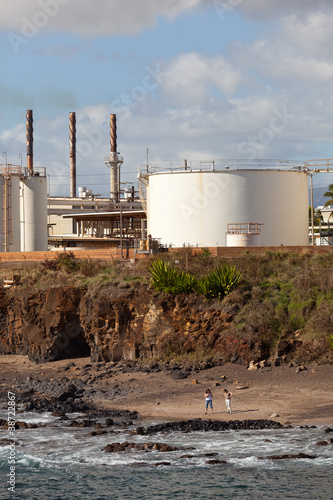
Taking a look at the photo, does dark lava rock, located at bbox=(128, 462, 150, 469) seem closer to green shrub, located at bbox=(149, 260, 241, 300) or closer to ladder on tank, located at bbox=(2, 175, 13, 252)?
green shrub, located at bbox=(149, 260, 241, 300)

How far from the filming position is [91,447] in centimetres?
2480

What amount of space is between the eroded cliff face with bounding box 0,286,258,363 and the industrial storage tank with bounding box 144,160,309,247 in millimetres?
11982

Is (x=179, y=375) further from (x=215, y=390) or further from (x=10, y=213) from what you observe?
(x=10, y=213)

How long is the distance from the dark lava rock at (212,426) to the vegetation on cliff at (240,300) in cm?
687

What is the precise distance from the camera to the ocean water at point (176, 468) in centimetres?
2094

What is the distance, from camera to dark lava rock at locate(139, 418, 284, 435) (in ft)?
85.9

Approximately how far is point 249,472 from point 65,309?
20066 mm

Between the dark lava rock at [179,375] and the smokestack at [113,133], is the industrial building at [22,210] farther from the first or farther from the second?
the dark lava rock at [179,375]

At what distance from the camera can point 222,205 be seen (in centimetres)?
4984

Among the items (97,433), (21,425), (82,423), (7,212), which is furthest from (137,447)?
(7,212)

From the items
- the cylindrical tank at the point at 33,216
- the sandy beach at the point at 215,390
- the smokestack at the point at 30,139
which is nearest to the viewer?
the sandy beach at the point at 215,390

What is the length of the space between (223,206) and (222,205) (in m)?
0.10

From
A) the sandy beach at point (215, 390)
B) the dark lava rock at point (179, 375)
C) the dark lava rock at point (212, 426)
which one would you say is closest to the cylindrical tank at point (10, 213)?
the sandy beach at point (215, 390)

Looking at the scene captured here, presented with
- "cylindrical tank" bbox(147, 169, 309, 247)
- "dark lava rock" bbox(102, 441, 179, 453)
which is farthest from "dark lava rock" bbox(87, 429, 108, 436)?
"cylindrical tank" bbox(147, 169, 309, 247)
